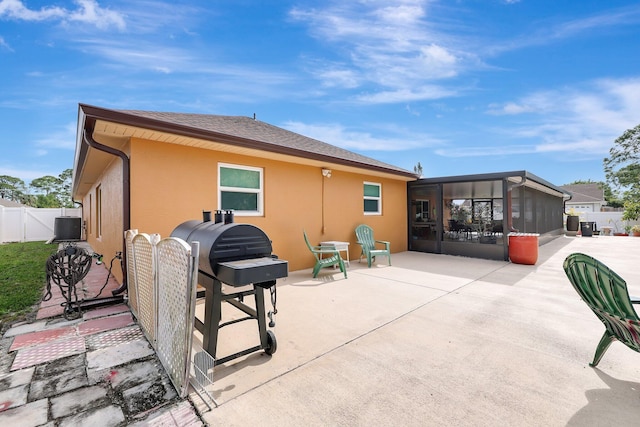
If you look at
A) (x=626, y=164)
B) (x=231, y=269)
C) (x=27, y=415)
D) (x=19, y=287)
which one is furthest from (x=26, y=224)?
(x=626, y=164)

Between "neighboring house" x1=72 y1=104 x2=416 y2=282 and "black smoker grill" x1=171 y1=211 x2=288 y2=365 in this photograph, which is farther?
"neighboring house" x1=72 y1=104 x2=416 y2=282

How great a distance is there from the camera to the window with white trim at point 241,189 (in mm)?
5301

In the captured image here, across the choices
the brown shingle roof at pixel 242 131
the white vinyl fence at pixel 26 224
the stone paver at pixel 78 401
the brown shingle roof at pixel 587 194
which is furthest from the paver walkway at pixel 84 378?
the brown shingle roof at pixel 587 194

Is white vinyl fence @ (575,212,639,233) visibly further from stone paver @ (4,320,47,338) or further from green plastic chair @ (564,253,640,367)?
stone paver @ (4,320,47,338)

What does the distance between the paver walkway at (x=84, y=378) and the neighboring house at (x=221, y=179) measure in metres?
1.59

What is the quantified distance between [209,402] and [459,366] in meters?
2.01

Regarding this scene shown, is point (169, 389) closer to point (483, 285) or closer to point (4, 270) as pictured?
point (483, 285)

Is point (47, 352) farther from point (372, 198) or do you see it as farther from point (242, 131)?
point (372, 198)

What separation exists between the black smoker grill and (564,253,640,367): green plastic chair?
2399 millimetres

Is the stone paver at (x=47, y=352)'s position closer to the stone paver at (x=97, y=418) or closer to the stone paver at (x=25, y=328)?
the stone paver at (x=25, y=328)

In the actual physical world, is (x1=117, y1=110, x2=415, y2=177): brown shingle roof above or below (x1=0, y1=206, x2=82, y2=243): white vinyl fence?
above

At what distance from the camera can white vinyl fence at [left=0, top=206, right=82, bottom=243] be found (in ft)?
45.0

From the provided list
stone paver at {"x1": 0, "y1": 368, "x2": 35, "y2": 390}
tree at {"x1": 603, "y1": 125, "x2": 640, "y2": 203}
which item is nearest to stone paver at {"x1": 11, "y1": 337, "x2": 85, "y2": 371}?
stone paver at {"x1": 0, "y1": 368, "x2": 35, "y2": 390}

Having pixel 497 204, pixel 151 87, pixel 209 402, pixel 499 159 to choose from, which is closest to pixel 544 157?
pixel 499 159
